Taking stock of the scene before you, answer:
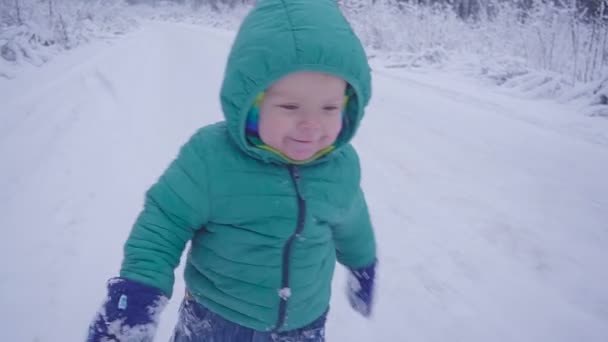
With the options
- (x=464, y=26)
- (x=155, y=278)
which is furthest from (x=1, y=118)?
(x=464, y=26)

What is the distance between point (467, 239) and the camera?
89.4 inches

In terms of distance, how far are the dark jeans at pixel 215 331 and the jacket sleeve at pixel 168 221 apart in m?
0.23

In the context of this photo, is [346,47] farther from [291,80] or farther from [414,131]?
[414,131]

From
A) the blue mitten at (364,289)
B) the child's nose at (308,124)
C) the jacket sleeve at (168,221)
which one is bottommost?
the blue mitten at (364,289)

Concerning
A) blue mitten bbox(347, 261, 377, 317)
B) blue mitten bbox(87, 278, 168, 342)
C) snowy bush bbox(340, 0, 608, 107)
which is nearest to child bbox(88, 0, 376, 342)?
blue mitten bbox(87, 278, 168, 342)

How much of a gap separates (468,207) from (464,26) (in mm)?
8460

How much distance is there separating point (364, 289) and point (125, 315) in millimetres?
794

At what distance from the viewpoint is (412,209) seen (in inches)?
102

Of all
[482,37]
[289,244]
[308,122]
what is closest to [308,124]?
[308,122]

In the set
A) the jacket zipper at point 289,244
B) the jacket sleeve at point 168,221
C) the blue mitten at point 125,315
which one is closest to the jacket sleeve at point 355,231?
the jacket zipper at point 289,244

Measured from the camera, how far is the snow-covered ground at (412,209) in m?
1.78

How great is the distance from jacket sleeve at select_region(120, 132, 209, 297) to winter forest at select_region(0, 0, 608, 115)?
430cm

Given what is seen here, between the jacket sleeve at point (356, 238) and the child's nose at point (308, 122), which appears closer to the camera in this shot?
the child's nose at point (308, 122)

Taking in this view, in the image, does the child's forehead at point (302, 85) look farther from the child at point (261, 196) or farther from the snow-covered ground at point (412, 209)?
the snow-covered ground at point (412, 209)
